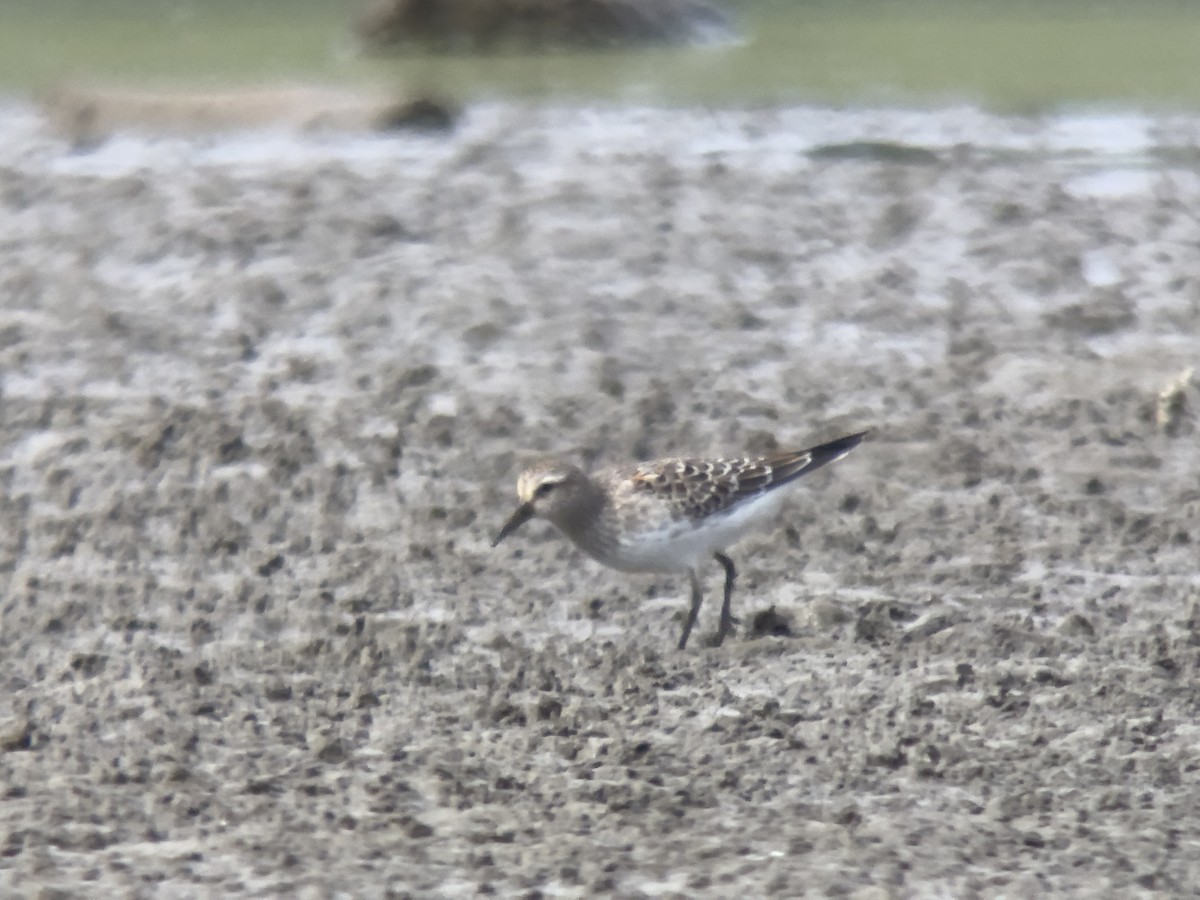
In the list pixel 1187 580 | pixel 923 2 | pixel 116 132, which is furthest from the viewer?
pixel 923 2

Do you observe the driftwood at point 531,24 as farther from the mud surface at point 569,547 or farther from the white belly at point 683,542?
the white belly at point 683,542

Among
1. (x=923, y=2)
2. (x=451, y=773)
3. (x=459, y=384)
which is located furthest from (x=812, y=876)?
(x=923, y=2)

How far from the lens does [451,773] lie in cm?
642

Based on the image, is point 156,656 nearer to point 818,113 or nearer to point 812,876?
point 812,876

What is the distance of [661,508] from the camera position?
744 centimetres

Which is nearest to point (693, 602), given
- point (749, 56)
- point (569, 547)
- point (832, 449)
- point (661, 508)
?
point (661, 508)

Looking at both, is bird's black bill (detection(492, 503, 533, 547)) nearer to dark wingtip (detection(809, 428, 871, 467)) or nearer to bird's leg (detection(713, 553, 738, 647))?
bird's leg (detection(713, 553, 738, 647))

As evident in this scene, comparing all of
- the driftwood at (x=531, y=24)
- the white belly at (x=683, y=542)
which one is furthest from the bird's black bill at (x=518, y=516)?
the driftwood at (x=531, y=24)

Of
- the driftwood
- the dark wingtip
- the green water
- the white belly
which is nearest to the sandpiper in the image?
the white belly

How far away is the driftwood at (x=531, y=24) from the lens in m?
20.0

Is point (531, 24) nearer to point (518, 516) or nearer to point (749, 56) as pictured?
point (749, 56)

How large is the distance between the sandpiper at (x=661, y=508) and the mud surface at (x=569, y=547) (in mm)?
325

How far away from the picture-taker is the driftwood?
20000mm

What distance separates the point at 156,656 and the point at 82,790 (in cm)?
118
